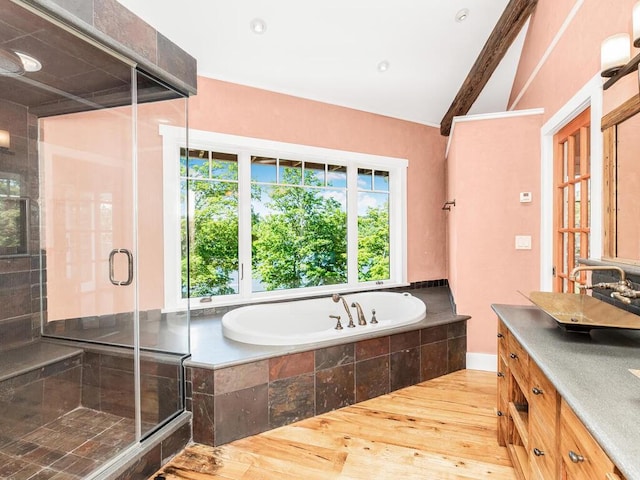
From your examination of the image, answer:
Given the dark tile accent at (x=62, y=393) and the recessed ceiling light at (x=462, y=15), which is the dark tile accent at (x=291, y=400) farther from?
the recessed ceiling light at (x=462, y=15)

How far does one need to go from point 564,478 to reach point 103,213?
2789 mm

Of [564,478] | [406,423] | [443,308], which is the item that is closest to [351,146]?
[443,308]

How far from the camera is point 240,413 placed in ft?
6.44

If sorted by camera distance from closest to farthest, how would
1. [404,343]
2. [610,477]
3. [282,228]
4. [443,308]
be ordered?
[610,477], [404,343], [443,308], [282,228]

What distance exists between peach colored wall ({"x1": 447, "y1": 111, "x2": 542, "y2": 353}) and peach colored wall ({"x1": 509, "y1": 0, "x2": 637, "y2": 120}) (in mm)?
306

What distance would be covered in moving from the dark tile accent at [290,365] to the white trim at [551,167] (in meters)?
1.78

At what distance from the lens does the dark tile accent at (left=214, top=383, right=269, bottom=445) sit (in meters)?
1.93

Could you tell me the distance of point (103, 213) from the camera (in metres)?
2.38

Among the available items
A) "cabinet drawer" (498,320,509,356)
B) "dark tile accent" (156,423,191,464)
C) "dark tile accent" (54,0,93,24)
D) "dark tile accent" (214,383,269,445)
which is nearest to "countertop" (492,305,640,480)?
"cabinet drawer" (498,320,509,356)

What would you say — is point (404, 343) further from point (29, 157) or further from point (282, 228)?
point (29, 157)

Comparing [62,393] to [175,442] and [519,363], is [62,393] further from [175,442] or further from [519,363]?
[519,363]

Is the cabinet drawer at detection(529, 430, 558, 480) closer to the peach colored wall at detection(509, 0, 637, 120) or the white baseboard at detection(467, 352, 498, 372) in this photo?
the white baseboard at detection(467, 352, 498, 372)

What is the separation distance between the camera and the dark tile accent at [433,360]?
2.68 metres

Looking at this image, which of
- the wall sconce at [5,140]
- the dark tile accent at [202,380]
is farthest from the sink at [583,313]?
the wall sconce at [5,140]
